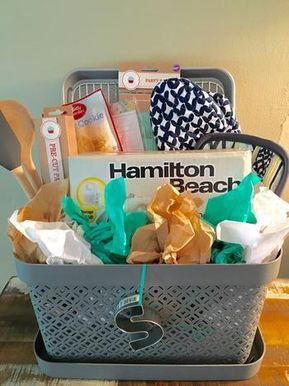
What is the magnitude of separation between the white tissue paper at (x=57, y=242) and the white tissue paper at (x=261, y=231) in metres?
0.15

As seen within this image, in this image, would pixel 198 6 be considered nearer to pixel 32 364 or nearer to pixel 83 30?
pixel 83 30

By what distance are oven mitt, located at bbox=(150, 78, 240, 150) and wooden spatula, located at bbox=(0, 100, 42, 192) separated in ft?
0.66

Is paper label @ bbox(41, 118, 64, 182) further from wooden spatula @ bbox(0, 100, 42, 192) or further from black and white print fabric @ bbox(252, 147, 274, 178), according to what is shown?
black and white print fabric @ bbox(252, 147, 274, 178)

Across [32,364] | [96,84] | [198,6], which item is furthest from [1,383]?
[198,6]

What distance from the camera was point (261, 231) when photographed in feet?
1.84

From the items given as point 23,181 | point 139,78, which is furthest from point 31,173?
point 139,78

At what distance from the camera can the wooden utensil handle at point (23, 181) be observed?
66 centimetres

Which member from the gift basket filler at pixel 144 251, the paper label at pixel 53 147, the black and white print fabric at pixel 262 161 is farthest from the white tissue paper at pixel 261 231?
the paper label at pixel 53 147

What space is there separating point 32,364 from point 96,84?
1.54 ft

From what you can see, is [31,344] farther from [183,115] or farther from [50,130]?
[183,115]

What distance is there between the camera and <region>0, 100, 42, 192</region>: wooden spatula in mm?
666

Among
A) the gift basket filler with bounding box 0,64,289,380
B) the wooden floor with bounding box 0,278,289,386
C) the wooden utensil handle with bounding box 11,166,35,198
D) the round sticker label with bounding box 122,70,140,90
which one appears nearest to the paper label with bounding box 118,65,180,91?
the round sticker label with bounding box 122,70,140,90

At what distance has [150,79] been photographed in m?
0.83

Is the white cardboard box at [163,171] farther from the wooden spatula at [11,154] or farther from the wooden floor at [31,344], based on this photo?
the wooden floor at [31,344]
